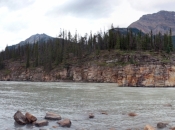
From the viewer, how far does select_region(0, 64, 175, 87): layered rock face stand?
247 feet

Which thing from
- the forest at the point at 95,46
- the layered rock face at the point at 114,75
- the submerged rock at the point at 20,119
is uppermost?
the forest at the point at 95,46

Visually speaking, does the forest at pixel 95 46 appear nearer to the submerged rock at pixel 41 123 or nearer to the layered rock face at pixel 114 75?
the layered rock face at pixel 114 75

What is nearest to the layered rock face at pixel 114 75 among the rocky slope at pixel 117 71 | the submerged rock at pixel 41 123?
the rocky slope at pixel 117 71

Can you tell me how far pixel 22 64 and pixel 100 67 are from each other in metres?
65.9

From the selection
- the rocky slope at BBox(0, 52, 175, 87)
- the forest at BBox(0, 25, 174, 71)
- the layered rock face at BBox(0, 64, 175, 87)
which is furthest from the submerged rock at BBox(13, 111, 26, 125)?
the forest at BBox(0, 25, 174, 71)

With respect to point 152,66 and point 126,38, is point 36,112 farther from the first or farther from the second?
point 126,38

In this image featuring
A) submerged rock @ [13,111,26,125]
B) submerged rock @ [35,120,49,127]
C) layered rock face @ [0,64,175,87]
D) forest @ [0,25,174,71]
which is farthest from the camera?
forest @ [0,25,174,71]

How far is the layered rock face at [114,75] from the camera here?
7519 centimetres

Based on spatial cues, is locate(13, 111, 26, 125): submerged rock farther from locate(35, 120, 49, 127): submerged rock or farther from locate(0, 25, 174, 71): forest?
locate(0, 25, 174, 71): forest

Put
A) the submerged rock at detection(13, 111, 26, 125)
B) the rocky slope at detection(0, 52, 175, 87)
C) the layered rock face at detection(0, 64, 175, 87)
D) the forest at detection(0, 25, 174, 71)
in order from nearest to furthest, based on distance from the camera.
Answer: the submerged rock at detection(13, 111, 26, 125), the layered rock face at detection(0, 64, 175, 87), the rocky slope at detection(0, 52, 175, 87), the forest at detection(0, 25, 174, 71)

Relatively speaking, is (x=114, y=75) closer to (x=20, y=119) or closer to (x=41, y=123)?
(x=20, y=119)

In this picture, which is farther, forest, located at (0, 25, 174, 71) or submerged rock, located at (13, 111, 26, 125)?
forest, located at (0, 25, 174, 71)

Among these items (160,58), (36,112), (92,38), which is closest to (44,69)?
(92,38)

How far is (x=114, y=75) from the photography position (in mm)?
95750
